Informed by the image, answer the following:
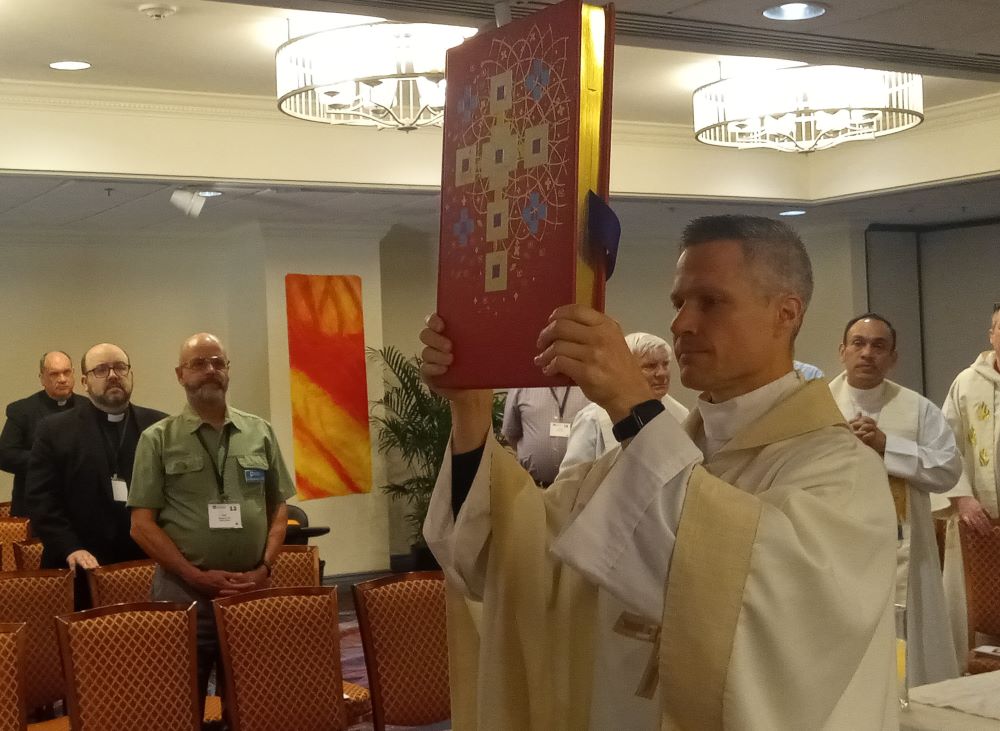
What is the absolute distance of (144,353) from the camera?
10.6 m

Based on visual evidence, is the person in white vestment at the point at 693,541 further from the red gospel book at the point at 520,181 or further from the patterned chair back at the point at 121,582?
the patterned chair back at the point at 121,582

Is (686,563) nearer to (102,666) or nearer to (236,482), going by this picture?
(102,666)

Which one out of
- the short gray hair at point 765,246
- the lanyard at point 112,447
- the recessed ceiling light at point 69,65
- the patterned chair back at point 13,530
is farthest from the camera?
the recessed ceiling light at point 69,65


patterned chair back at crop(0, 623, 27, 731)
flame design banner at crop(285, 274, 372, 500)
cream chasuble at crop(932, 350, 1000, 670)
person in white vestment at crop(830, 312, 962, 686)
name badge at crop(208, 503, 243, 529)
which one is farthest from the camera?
flame design banner at crop(285, 274, 372, 500)

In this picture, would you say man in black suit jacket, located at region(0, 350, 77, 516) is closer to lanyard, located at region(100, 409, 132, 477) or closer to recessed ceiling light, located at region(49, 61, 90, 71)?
recessed ceiling light, located at region(49, 61, 90, 71)

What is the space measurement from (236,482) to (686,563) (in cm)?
346

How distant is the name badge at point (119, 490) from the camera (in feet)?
18.5

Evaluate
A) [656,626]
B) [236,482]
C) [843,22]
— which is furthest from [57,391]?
[656,626]

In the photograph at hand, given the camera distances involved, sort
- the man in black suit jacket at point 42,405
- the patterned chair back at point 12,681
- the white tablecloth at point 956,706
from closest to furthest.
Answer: the white tablecloth at point 956,706
the patterned chair back at point 12,681
the man in black suit jacket at point 42,405

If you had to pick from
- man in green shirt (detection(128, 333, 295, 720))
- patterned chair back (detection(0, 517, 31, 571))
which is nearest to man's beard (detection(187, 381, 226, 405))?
man in green shirt (detection(128, 333, 295, 720))

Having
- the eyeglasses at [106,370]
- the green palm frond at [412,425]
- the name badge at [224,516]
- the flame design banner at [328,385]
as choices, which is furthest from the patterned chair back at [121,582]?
the flame design banner at [328,385]

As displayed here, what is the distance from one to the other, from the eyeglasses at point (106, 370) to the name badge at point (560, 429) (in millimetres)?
2144

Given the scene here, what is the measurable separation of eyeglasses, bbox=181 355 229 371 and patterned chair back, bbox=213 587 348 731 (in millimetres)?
1234

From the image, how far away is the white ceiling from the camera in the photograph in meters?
4.55
